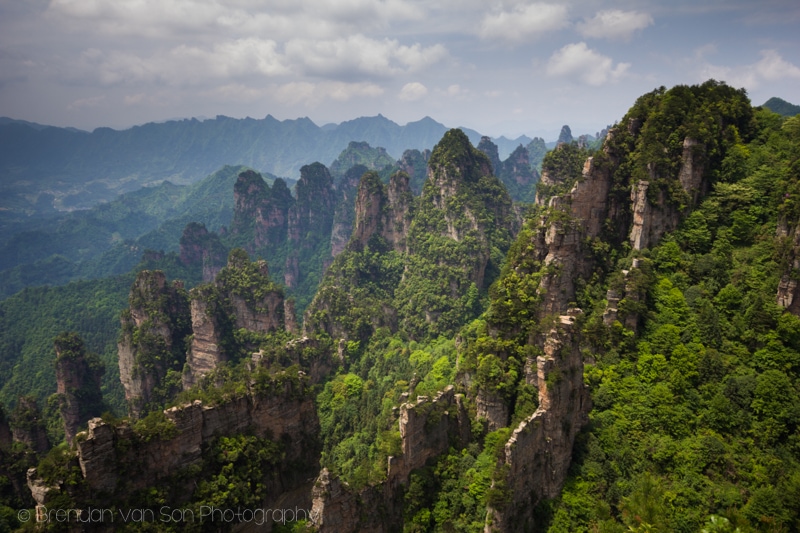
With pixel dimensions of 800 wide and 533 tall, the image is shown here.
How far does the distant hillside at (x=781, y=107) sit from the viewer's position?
91.6m

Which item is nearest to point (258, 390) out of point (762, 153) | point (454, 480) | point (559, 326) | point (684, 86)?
point (454, 480)

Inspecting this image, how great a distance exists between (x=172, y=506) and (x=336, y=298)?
→ 4482 cm

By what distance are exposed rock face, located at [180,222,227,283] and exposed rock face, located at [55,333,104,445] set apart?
59.9 m

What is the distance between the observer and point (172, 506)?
21.6m

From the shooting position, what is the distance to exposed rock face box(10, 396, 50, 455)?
44812mm

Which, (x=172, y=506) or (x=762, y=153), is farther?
(x=762, y=153)

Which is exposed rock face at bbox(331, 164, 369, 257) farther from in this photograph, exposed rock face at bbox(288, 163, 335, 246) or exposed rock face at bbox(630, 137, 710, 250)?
exposed rock face at bbox(630, 137, 710, 250)

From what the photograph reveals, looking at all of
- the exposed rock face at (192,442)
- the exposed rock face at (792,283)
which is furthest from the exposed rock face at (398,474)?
the exposed rock face at (792,283)

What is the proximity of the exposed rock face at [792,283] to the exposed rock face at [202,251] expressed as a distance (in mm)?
115102

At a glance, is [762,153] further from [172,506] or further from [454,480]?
[172,506]

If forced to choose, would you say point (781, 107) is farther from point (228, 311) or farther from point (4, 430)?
point (4, 430)

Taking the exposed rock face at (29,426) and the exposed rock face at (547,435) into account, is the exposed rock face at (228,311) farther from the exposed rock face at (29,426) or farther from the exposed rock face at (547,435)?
the exposed rock face at (547,435)

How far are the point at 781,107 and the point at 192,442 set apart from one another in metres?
126

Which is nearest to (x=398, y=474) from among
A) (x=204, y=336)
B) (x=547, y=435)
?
(x=547, y=435)
